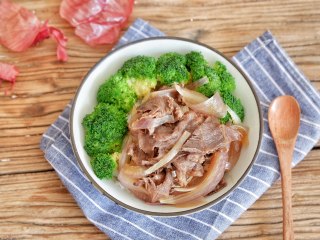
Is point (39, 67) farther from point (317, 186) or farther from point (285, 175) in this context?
point (317, 186)

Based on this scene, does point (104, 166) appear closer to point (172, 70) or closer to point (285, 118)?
point (172, 70)

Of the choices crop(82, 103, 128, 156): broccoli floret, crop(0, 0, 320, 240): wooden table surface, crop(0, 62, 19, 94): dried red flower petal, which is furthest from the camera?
crop(0, 62, 19, 94): dried red flower petal

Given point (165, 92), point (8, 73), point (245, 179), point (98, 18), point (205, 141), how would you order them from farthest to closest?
point (98, 18), point (8, 73), point (245, 179), point (165, 92), point (205, 141)

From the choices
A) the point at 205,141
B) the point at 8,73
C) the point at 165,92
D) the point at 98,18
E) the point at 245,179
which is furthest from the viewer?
the point at 98,18

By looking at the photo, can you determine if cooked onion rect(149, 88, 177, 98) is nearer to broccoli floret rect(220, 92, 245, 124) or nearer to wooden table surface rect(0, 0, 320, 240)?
broccoli floret rect(220, 92, 245, 124)

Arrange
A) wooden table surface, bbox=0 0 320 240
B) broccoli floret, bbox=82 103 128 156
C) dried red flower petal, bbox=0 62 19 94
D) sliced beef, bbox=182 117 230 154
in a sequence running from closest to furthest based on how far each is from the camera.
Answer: sliced beef, bbox=182 117 230 154, broccoli floret, bbox=82 103 128 156, wooden table surface, bbox=0 0 320 240, dried red flower petal, bbox=0 62 19 94

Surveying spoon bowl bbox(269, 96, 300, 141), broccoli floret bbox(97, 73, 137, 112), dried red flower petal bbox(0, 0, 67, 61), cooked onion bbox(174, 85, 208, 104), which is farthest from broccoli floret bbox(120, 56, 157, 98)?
spoon bowl bbox(269, 96, 300, 141)

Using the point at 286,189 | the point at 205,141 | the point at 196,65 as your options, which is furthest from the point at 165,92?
the point at 286,189
